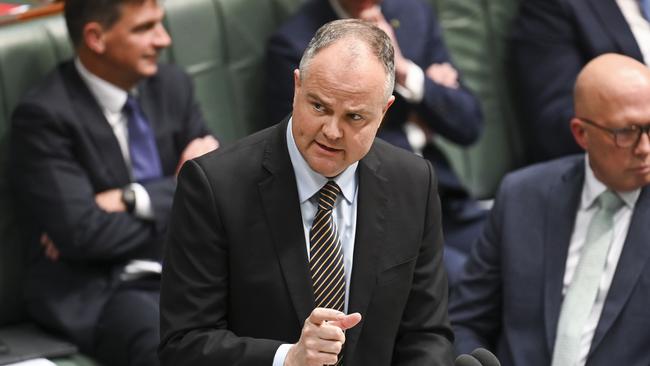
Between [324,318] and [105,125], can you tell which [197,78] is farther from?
[324,318]

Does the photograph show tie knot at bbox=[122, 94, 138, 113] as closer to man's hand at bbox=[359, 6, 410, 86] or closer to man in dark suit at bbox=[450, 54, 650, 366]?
man's hand at bbox=[359, 6, 410, 86]

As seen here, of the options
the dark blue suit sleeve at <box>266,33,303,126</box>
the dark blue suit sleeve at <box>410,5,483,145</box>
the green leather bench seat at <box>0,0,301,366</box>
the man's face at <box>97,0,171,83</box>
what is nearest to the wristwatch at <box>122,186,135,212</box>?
the man's face at <box>97,0,171,83</box>

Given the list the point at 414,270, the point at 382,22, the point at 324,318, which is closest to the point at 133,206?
the point at 382,22

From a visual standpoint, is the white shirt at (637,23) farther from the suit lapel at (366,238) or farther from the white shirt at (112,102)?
the suit lapel at (366,238)

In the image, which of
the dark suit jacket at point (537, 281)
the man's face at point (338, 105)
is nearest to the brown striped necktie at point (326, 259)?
the man's face at point (338, 105)

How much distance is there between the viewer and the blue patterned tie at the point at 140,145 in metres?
3.53

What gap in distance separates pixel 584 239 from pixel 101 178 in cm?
125

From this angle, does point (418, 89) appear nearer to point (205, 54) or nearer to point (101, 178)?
point (205, 54)

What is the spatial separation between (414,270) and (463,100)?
1.57 meters

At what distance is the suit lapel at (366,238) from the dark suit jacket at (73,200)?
3.61ft

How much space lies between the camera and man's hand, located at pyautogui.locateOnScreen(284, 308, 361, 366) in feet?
7.00

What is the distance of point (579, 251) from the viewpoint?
3070 mm

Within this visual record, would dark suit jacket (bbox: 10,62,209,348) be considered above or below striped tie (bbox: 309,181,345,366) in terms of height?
below

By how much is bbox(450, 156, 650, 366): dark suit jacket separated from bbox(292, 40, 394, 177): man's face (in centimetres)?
87
